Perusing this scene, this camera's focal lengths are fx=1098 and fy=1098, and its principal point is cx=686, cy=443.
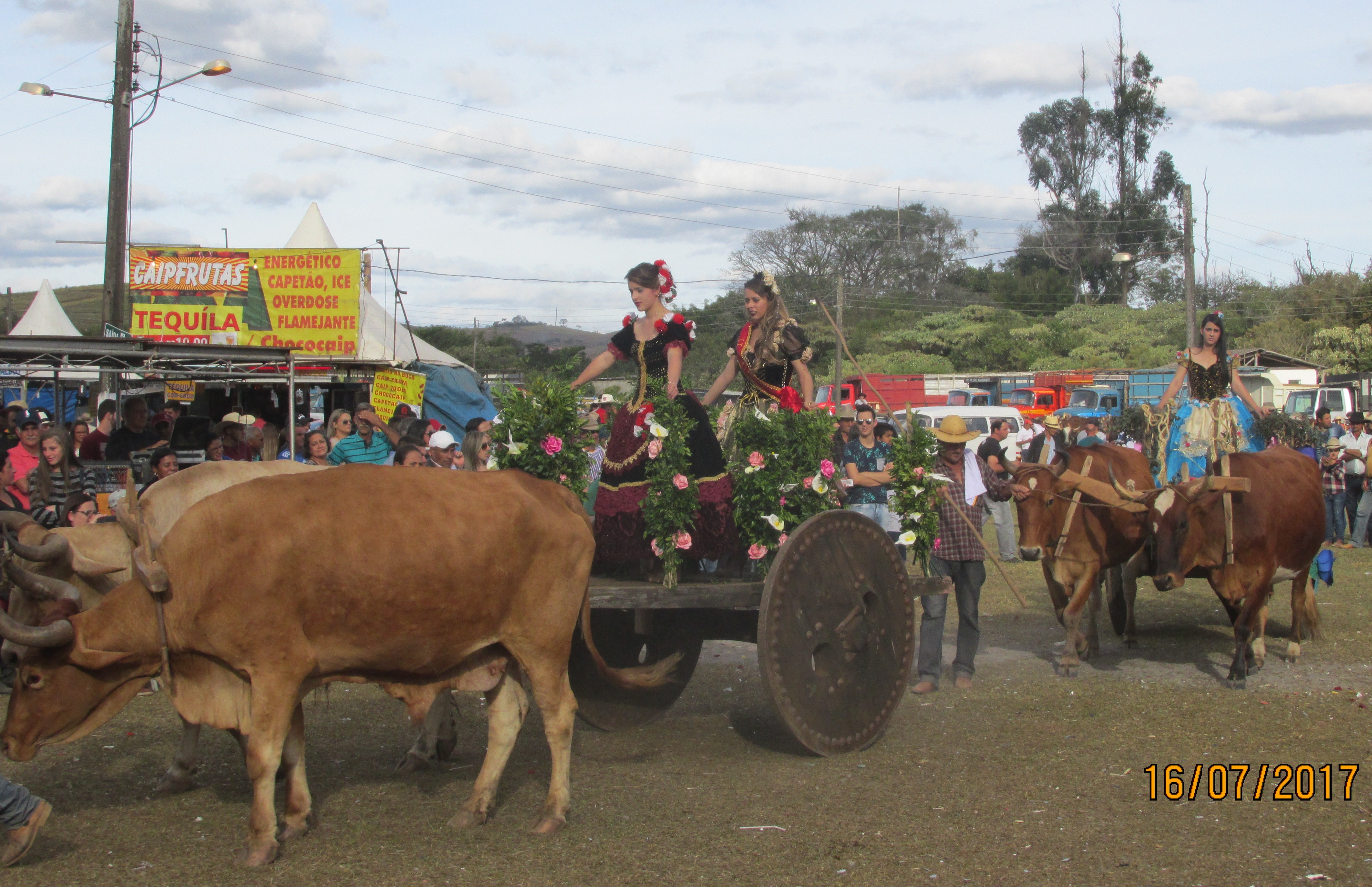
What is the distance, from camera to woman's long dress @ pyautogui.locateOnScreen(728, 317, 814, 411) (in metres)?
6.48

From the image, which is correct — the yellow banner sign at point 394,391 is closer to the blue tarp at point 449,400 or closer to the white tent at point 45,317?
the blue tarp at point 449,400

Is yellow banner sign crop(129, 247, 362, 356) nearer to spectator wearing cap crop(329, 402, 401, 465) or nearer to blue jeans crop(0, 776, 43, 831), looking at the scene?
spectator wearing cap crop(329, 402, 401, 465)

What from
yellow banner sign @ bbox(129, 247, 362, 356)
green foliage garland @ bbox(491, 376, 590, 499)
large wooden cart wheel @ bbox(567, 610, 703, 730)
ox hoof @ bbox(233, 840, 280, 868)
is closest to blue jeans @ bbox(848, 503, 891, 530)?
large wooden cart wheel @ bbox(567, 610, 703, 730)

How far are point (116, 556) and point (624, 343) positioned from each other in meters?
2.74

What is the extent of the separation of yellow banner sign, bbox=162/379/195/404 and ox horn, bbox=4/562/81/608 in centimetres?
1241

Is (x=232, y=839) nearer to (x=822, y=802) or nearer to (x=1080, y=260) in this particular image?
(x=822, y=802)

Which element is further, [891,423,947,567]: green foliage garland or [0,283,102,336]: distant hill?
[0,283,102,336]: distant hill

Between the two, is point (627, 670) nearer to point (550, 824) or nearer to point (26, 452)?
point (550, 824)

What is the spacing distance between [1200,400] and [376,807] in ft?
23.6

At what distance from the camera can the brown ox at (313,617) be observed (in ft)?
14.2

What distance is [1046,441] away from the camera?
16.1 m

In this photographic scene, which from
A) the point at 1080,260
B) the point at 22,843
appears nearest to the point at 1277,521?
the point at 22,843

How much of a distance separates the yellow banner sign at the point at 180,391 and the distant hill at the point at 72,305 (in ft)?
109
